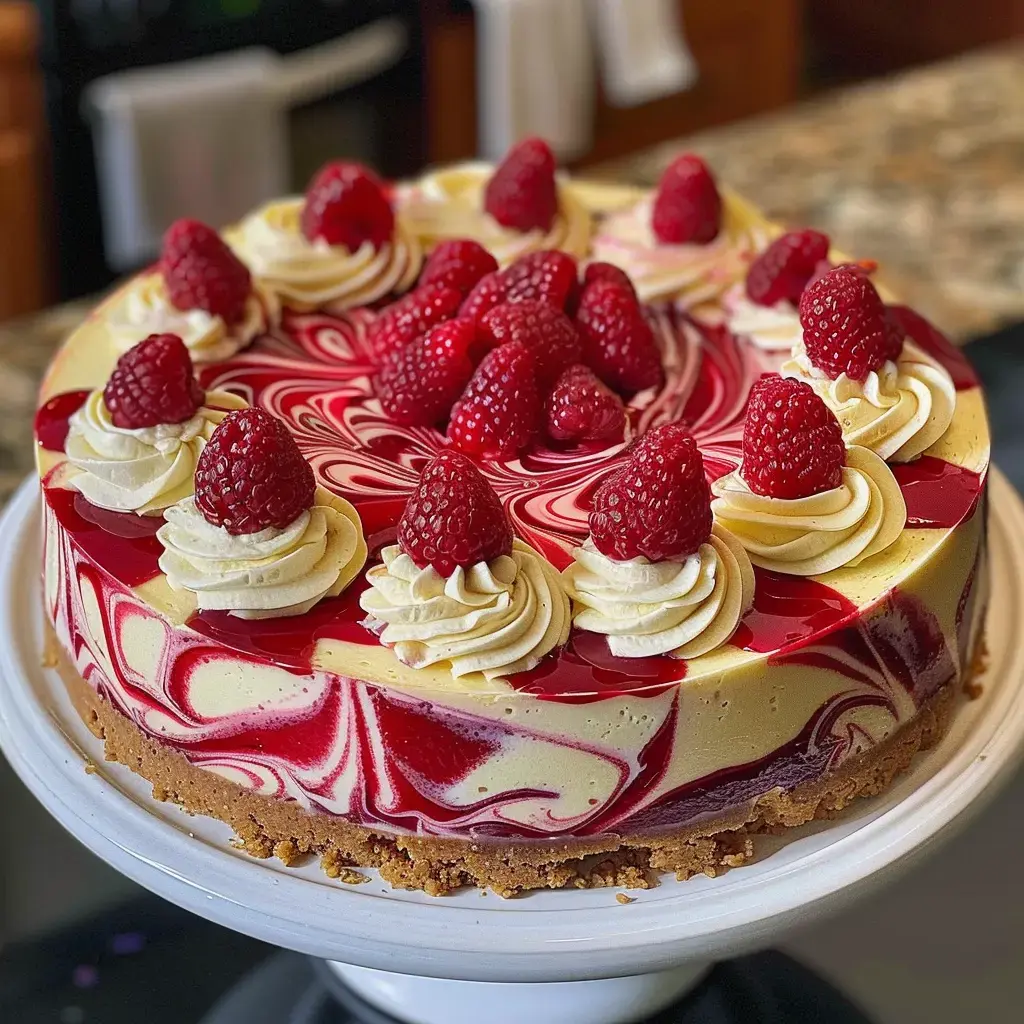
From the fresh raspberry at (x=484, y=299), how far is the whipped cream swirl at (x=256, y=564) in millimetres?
457

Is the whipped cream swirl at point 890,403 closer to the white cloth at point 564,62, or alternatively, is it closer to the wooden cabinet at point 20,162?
the wooden cabinet at point 20,162

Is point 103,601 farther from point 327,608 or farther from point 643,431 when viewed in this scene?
point 643,431

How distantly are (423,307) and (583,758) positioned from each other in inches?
28.0

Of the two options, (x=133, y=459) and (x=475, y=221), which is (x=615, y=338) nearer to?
(x=475, y=221)

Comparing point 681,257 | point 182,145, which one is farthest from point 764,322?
point 182,145

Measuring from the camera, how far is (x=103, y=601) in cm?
143

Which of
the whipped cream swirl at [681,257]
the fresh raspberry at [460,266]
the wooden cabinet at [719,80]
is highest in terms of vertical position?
the fresh raspberry at [460,266]

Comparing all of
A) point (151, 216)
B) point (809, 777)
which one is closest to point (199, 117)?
point (151, 216)

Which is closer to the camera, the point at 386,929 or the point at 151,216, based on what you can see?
the point at 386,929

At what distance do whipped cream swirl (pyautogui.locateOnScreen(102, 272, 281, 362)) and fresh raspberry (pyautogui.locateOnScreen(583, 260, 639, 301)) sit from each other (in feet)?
1.45

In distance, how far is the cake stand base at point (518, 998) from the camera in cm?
150

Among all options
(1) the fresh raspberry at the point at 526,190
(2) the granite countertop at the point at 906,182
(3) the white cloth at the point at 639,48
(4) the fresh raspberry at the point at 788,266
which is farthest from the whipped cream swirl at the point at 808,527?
(3) the white cloth at the point at 639,48

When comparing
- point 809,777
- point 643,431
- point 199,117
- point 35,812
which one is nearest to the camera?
Result: point 809,777

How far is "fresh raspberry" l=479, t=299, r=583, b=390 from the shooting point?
5.42 ft
